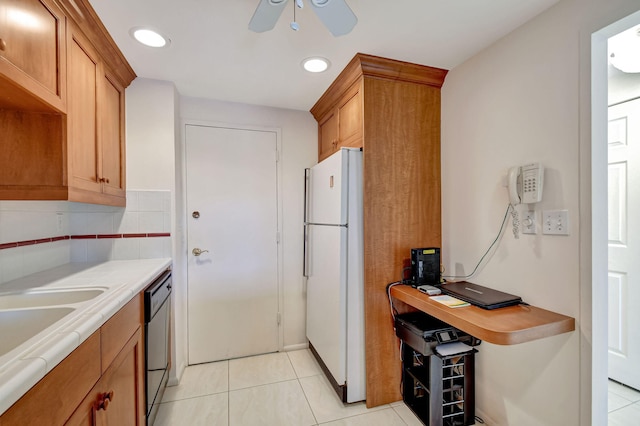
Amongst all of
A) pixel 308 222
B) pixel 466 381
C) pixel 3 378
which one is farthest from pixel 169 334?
pixel 466 381

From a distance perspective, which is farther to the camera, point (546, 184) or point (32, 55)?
point (546, 184)

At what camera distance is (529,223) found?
4.88 ft

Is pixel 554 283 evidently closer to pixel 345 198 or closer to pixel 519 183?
pixel 519 183

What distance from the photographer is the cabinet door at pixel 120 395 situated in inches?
37.4

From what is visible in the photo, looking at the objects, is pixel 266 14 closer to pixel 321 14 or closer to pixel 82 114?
pixel 321 14

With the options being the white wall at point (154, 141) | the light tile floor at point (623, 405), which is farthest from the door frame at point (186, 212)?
the light tile floor at point (623, 405)

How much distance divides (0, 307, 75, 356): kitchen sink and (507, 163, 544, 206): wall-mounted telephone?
206 centimetres

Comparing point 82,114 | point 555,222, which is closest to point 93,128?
point 82,114

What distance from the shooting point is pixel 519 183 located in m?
1.50

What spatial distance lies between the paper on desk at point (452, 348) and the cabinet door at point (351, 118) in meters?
1.37

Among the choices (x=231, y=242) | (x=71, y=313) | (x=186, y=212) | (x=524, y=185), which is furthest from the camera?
(x=231, y=242)

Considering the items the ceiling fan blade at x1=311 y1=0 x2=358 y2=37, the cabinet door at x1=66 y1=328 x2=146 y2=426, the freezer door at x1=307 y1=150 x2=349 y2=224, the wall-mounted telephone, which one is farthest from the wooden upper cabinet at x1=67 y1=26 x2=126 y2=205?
the wall-mounted telephone

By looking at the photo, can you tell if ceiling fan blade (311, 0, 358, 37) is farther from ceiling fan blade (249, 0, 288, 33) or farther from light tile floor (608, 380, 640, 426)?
light tile floor (608, 380, 640, 426)

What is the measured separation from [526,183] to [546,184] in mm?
82
